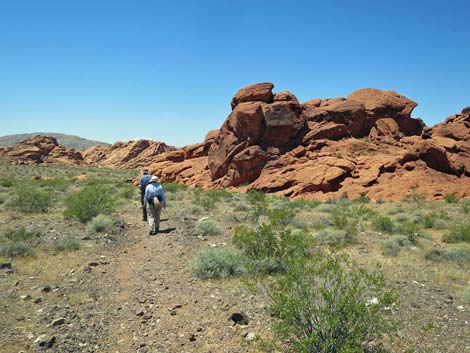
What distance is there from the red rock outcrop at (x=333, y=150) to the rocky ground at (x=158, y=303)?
16.0 metres

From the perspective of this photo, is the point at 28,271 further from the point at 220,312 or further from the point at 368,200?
the point at 368,200

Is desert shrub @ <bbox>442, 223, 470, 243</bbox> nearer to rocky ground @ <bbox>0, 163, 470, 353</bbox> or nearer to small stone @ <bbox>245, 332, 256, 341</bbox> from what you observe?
rocky ground @ <bbox>0, 163, 470, 353</bbox>

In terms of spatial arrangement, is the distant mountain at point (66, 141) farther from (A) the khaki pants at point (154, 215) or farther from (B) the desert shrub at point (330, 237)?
(B) the desert shrub at point (330, 237)

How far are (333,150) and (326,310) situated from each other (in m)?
26.1

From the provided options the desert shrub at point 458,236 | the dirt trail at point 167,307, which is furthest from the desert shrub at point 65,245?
the desert shrub at point 458,236

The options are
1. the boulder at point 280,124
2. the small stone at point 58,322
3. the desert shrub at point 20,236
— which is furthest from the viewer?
the boulder at point 280,124

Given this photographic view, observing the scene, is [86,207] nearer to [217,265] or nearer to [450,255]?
[217,265]

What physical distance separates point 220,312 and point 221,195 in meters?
16.9

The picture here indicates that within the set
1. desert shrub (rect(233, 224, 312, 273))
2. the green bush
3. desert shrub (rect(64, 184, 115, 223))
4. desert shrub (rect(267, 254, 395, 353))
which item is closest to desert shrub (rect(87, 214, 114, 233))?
desert shrub (rect(64, 184, 115, 223))

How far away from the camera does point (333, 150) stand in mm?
28750

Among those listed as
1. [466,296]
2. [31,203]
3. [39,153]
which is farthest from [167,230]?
[39,153]

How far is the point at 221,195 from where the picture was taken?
73.2 ft

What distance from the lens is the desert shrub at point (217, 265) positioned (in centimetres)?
697

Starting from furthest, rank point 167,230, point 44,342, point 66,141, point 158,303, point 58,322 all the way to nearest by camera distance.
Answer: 1. point 66,141
2. point 167,230
3. point 158,303
4. point 58,322
5. point 44,342
